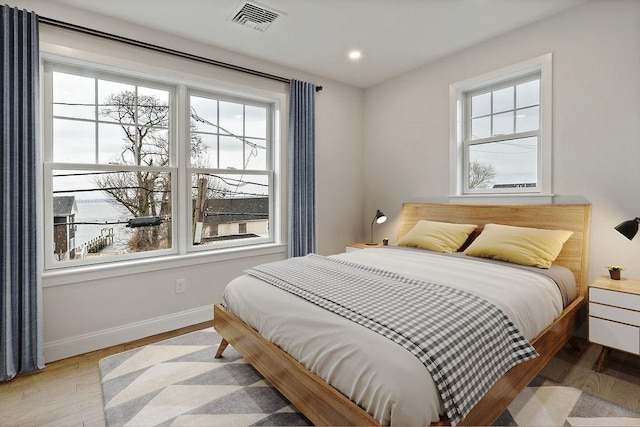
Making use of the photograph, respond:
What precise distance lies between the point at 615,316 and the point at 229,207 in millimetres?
3211

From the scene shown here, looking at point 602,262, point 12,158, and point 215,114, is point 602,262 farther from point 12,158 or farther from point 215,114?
point 12,158

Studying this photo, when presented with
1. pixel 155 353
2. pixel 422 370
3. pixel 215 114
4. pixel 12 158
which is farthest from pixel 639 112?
pixel 12 158

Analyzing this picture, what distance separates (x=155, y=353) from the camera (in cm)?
245

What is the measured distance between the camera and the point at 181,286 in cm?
301

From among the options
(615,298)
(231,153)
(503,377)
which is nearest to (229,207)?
(231,153)

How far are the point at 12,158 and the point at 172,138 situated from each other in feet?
3.76

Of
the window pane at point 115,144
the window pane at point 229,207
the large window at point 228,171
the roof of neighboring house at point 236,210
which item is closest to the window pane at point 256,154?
the large window at point 228,171

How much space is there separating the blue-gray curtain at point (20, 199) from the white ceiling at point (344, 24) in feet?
1.66

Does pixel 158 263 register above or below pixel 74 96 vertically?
below

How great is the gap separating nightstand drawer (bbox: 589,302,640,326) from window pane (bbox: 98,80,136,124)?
3.78 meters

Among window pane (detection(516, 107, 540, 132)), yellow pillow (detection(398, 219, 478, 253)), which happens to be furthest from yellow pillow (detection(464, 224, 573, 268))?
window pane (detection(516, 107, 540, 132))

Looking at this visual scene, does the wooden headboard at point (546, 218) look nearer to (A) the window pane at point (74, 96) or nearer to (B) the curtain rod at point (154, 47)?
(B) the curtain rod at point (154, 47)

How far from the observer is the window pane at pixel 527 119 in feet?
9.55

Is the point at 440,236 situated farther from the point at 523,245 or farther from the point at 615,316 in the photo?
the point at 615,316
